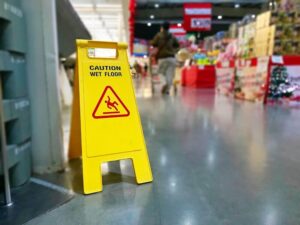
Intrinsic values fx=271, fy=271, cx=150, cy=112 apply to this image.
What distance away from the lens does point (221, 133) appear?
2.47 m

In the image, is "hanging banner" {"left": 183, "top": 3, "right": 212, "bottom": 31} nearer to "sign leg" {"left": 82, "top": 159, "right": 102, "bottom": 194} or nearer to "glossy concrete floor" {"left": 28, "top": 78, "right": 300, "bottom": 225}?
"glossy concrete floor" {"left": 28, "top": 78, "right": 300, "bottom": 225}

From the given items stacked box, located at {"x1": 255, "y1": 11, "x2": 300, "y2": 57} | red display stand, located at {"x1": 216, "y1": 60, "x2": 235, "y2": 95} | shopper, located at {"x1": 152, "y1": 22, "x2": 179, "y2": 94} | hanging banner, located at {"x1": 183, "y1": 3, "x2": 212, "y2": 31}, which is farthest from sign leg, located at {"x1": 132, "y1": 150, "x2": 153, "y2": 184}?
hanging banner, located at {"x1": 183, "y1": 3, "x2": 212, "y2": 31}

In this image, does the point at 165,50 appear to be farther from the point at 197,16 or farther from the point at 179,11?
the point at 179,11

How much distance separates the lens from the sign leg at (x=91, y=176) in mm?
1285

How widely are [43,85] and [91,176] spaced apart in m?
0.60

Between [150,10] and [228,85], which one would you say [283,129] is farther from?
[150,10]

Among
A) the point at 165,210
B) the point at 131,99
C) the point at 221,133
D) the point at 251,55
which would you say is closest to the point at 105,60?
the point at 131,99

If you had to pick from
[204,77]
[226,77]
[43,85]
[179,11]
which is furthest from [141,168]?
[179,11]

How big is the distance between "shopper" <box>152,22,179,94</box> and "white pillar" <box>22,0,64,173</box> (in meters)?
4.63

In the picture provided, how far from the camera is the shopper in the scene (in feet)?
19.6

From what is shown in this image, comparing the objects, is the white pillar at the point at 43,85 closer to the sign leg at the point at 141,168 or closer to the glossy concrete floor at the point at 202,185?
the glossy concrete floor at the point at 202,185

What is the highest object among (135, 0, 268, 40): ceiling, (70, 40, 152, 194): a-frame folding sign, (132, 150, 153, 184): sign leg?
(135, 0, 268, 40): ceiling

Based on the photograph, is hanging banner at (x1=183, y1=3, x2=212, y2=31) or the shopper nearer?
the shopper

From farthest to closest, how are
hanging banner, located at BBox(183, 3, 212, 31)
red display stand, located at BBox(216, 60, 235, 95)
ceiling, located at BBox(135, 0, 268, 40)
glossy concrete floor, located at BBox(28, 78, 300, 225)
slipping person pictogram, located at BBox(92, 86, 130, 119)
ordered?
ceiling, located at BBox(135, 0, 268, 40) < hanging banner, located at BBox(183, 3, 212, 31) < red display stand, located at BBox(216, 60, 235, 95) < slipping person pictogram, located at BBox(92, 86, 130, 119) < glossy concrete floor, located at BBox(28, 78, 300, 225)
